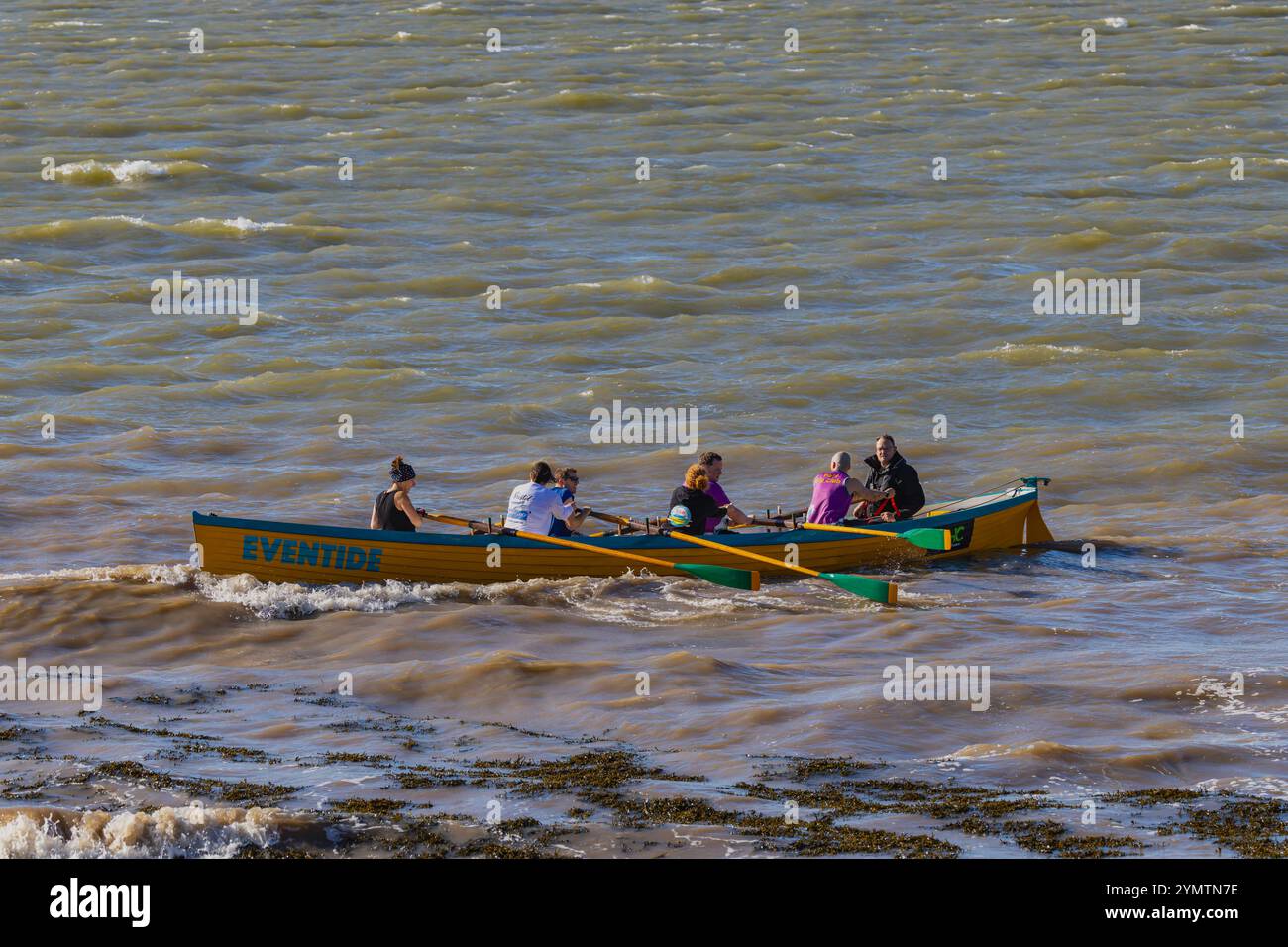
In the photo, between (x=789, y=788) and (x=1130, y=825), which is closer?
(x=1130, y=825)

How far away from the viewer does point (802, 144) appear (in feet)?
133

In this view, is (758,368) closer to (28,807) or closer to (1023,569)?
(1023,569)

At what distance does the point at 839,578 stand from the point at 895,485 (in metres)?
2.86

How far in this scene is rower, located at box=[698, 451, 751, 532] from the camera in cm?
1772

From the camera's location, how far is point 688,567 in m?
16.9

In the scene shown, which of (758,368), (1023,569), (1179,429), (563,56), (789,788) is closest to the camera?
(789,788)

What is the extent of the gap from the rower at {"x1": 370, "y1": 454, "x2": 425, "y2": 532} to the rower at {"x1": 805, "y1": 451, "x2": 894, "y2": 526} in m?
4.46

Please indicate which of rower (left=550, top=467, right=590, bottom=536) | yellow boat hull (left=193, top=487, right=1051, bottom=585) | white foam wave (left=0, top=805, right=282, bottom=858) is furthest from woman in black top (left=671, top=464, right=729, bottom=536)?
white foam wave (left=0, top=805, right=282, bottom=858)

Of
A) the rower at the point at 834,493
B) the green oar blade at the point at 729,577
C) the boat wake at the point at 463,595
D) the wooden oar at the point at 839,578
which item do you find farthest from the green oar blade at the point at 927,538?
the green oar blade at the point at 729,577

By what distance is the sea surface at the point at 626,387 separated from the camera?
1154 centimetres

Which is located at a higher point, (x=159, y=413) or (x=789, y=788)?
(x=159, y=413)

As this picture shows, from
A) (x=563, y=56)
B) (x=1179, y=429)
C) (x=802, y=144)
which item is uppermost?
(x=563, y=56)
